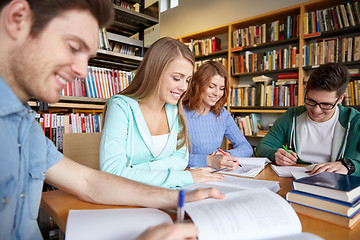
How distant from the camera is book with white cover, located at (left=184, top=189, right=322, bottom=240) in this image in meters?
0.50

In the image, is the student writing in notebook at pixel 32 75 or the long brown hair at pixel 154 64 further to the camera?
the long brown hair at pixel 154 64

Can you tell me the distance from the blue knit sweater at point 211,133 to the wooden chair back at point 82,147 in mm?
728

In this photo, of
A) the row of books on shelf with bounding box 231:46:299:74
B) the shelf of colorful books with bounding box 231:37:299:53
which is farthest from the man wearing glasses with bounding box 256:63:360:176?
the shelf of colorful books with bounding box 231:37:299:53

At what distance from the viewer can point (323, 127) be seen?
1560 millimetres

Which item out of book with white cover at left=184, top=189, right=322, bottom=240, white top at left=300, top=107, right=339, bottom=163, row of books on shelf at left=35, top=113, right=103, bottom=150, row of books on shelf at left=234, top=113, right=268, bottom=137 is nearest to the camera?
book with white cover at left=184, top=189, right=322, bottom=240

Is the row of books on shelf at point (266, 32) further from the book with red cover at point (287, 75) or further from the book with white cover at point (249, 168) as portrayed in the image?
the book with white cover at point (249, 168)

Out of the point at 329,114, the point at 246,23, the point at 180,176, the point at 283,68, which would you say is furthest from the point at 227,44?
the point at 180,176

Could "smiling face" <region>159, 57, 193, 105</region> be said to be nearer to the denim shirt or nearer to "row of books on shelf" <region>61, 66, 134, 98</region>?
the denim shirt

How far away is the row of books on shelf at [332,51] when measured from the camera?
268 cm

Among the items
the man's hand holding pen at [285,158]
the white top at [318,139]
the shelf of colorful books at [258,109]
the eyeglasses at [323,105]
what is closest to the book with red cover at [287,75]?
the shelf of colorful books at [258,109]

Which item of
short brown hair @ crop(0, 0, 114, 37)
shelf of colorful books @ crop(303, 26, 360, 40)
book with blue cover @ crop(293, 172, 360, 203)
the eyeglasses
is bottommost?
book with blue cover @ crop(293, 172, 360, 203)

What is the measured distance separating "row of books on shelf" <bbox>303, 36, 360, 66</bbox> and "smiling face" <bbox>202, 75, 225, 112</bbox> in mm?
1636

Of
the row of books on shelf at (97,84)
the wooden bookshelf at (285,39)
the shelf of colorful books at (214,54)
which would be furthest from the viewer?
the shelf of colorful books at (214,54)

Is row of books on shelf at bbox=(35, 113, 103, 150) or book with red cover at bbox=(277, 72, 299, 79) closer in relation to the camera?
row of books on shelf at bbox=(35, 113, 103, 150)
